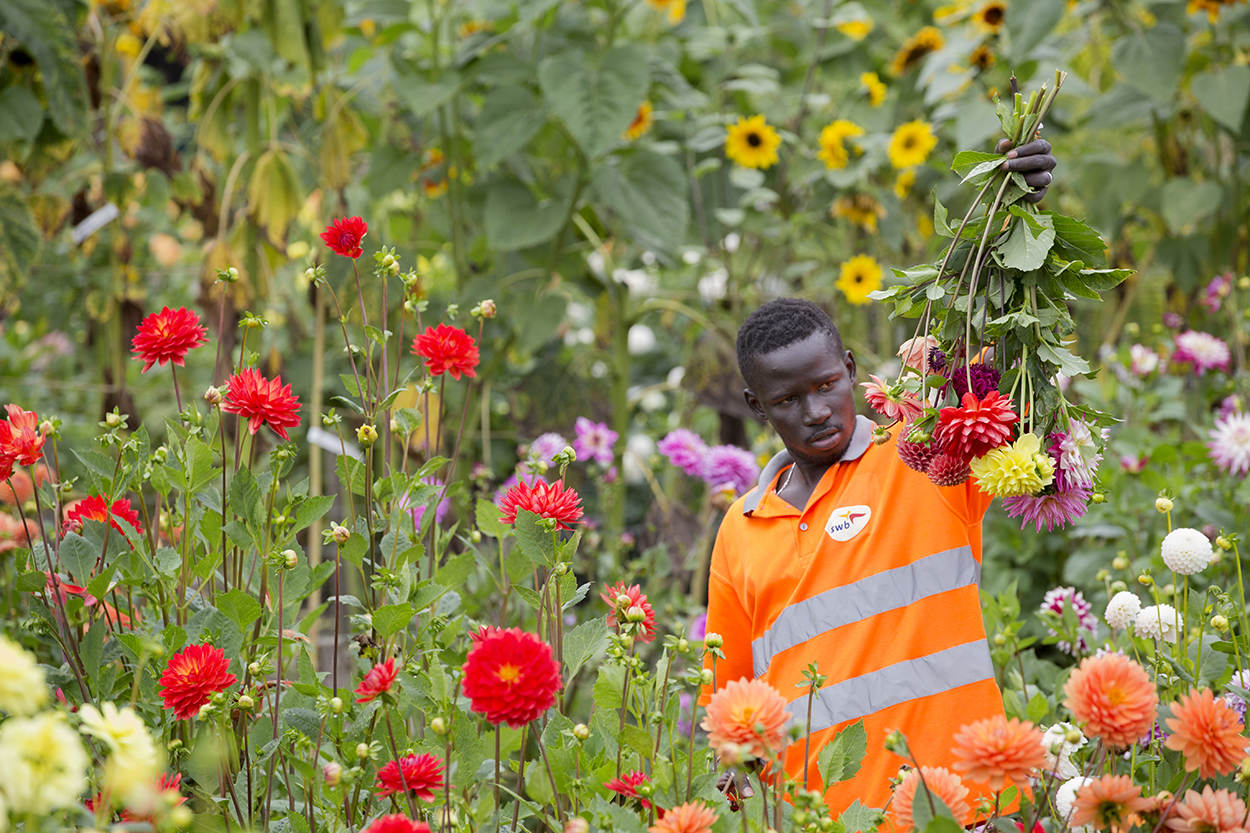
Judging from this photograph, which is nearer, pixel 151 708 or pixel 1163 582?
pixel 151 708

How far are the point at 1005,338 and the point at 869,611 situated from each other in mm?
362

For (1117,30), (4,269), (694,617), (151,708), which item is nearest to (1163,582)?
(694,617)

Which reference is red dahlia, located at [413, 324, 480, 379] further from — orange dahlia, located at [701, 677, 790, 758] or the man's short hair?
orange dahlia, located at [701, 677, 790, 758]

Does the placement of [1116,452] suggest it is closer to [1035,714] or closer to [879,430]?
[1035,714]

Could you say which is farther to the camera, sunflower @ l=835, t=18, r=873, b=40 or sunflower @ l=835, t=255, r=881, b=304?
sunflower @ l=835, t=18, r=873, b=40

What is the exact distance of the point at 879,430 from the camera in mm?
925

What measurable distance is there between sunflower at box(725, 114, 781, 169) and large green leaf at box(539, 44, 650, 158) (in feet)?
1.54

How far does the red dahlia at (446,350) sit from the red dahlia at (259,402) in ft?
0.45

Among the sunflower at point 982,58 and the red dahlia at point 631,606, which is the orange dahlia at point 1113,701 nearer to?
the red dahlia at point 631,606

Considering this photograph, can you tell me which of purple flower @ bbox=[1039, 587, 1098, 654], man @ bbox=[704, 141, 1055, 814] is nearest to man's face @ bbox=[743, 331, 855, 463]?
man @ bbox=[704, 141, 1055, 814]

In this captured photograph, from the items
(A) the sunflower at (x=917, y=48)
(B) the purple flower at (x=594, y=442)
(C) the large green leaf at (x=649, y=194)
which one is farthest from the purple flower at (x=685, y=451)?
(A) the sunflower at (x=917, y=48)

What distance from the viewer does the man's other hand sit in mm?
932

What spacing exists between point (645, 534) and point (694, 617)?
1.24 feet

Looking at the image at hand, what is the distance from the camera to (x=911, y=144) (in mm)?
2596
